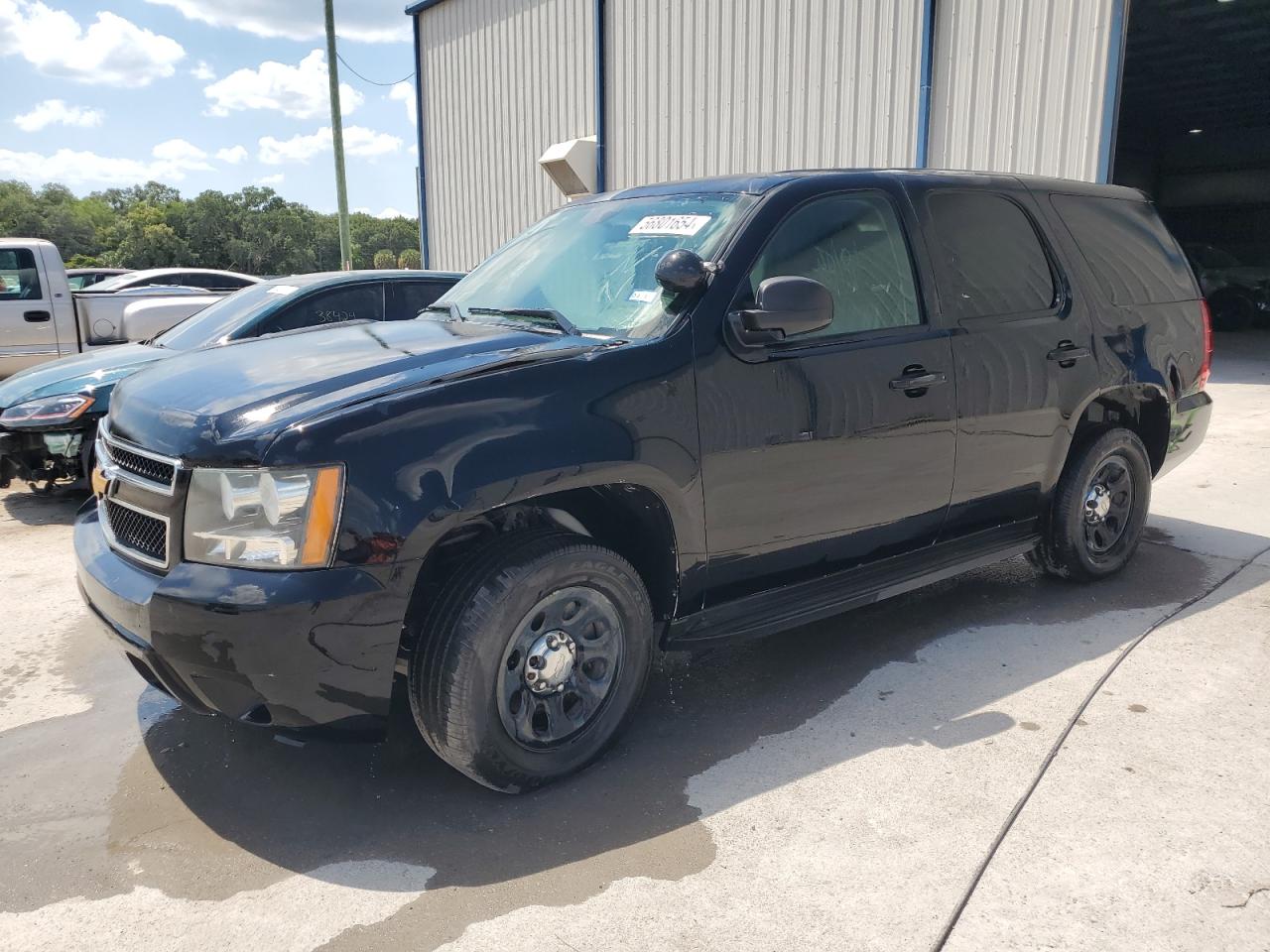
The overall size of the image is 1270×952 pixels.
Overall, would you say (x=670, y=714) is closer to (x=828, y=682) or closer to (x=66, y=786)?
(x=828, y=682)

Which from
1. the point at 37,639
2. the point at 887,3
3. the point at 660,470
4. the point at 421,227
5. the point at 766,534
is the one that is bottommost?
the point at 37,639

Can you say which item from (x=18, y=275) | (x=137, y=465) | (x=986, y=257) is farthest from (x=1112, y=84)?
(x=18, y=275)

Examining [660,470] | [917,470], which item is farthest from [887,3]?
[660,470]

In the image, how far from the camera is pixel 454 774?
123 inches

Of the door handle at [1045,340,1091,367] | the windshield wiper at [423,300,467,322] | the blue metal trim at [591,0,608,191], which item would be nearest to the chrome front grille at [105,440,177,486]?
the windshield wiper at [423,300,467,322]

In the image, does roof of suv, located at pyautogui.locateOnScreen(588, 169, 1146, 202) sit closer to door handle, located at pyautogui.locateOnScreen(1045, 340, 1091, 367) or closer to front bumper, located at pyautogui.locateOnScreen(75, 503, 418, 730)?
door handle, located at pyautogui.locateOnScreen(1045, 340, 1091, 367)

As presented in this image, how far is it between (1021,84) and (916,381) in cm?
779

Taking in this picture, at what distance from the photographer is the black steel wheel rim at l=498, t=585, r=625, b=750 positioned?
2.85 meters

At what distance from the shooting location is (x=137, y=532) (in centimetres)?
287

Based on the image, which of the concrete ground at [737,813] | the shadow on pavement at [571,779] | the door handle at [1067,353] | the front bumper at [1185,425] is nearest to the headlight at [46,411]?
the concrete ground at [737,813]

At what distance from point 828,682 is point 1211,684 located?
1431 mm

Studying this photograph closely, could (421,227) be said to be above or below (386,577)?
above

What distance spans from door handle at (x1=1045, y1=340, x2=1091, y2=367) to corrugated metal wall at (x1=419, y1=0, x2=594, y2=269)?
12.4m

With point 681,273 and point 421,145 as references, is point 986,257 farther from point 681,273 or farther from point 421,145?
point 421,145
